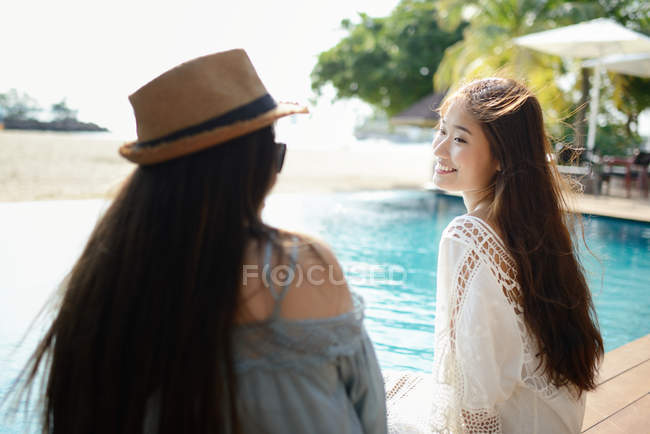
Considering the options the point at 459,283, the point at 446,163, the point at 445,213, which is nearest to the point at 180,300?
the point at 459,283

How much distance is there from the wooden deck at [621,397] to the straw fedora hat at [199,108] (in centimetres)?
205

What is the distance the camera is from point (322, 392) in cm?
105

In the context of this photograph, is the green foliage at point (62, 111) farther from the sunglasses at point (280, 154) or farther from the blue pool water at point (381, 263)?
the sunglasses at point (280, 154)

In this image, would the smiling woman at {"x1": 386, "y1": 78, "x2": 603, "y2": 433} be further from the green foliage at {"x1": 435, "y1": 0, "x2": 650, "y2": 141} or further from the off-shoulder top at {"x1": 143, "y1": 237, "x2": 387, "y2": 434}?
the green foliage at {"x1": 435, "y1": 0, "x2": 650, "y2": 141}

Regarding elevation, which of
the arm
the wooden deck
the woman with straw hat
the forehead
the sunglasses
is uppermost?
the forehead

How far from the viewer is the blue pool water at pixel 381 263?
4.30 m

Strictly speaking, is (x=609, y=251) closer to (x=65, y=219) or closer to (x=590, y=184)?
(x=590, y=184)

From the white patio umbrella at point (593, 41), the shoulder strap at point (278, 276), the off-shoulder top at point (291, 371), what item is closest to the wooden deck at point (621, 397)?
the off-shoulder top at point (291, 371)

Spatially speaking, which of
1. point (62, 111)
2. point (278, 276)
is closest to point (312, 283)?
point (278, 276)

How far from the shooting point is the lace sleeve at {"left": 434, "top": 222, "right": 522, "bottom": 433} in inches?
59.7

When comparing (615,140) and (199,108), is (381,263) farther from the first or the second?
(615,140)

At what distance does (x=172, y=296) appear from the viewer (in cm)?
97

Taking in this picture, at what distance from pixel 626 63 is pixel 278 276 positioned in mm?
13420

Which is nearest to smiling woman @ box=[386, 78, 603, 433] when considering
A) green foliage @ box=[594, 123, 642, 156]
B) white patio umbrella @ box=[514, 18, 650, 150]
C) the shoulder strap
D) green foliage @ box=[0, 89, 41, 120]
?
the shoulder strap
